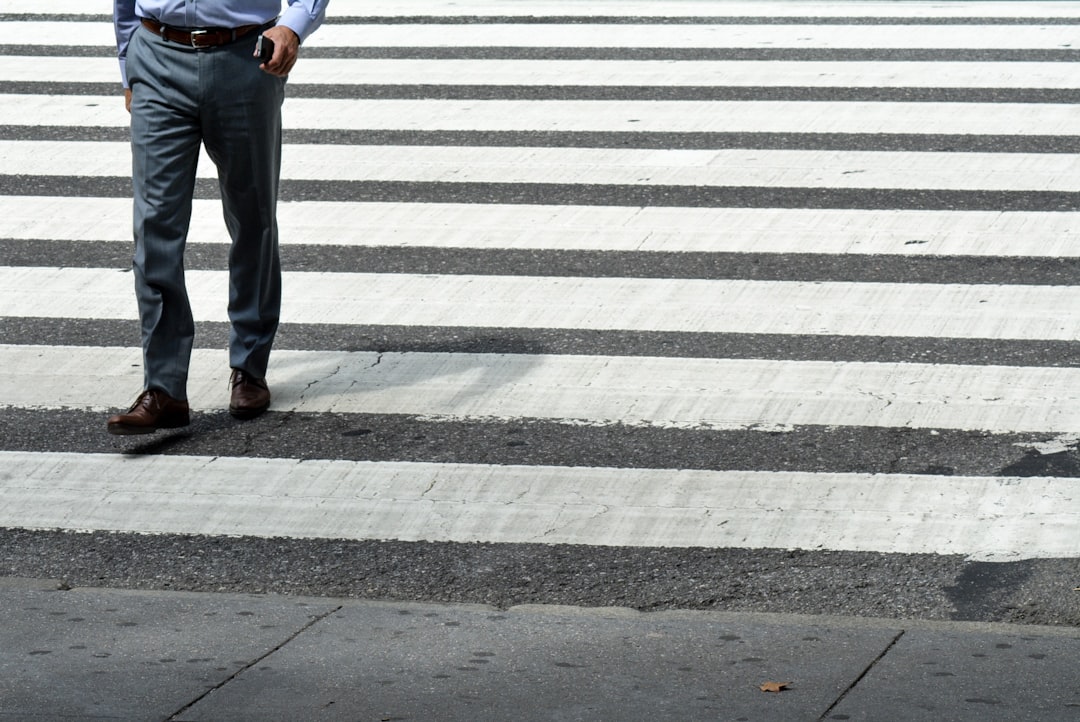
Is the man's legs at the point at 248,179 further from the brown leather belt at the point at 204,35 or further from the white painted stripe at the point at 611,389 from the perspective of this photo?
the white painted stripe at the point at 611,389

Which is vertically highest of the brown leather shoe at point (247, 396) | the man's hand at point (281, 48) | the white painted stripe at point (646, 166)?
the man's hand at point (281, 48)

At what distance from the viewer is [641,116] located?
8.91m

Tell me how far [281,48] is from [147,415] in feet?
3.87

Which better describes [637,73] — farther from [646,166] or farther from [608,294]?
[608,294]

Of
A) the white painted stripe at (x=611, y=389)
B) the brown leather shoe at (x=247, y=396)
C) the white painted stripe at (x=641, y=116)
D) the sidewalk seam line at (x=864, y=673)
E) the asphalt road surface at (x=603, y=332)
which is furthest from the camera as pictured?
the white painted stripe at (x=641, y=116)

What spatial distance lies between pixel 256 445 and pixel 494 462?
2.50 feet

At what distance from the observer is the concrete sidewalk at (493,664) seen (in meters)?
3.71

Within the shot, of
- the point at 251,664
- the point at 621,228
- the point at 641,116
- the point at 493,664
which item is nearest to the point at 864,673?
the point at 493,664

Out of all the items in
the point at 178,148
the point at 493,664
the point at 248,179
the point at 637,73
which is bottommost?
the point at 493,664

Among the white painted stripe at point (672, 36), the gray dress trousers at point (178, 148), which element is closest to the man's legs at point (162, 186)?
the gray dress trousers at point (178, 148)

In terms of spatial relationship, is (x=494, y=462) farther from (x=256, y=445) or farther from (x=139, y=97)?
(x=139, y=97)

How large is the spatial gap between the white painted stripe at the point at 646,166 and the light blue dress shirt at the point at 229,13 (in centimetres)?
257

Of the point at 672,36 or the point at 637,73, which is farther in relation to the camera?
the point at 672,36

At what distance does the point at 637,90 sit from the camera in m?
9.32
